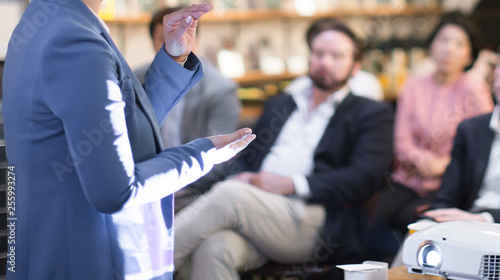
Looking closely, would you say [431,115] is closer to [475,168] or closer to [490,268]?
[475,168]

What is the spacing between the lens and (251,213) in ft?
7.69

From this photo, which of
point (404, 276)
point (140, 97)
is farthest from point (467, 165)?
point (140, 97)

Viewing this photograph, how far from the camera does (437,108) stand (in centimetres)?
366

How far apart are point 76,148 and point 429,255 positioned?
31.3 inches

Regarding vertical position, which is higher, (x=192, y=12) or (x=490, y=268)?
(x=192, y=12)

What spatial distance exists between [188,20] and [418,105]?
2.71 metres

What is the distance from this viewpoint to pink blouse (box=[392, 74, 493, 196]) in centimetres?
346

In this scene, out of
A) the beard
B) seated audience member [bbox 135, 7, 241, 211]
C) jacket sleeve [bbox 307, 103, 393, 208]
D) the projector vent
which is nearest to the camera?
the projector vent

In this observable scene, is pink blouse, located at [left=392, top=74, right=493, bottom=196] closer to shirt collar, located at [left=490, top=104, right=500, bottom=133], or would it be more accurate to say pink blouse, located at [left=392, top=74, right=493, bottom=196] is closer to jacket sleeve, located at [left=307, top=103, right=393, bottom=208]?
jacket sleeve, located at [left=307, top=103, right=393, bottom=208]

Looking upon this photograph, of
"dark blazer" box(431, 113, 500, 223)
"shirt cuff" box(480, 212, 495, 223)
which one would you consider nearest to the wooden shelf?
"dark blazer" box(431, 113, 500, 223)

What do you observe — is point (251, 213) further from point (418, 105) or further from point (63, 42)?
point (418, 105)

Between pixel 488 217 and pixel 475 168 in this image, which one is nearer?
pixel 488 217

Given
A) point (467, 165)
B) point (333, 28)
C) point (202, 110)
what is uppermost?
point (333, 28)

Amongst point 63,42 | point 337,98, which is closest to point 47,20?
point 63,42
